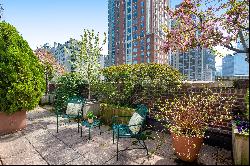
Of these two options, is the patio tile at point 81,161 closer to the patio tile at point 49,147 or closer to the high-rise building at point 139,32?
the patio tile at point 49,147

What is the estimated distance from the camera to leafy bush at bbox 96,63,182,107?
7647 millimetres

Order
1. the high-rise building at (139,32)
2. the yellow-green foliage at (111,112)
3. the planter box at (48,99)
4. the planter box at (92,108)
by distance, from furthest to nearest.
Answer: the high-rise building at (139,32)
the planter box at (48,99)
the planter box at (92,108)
the yellow-green foliage at (111,112)

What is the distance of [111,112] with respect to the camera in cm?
862

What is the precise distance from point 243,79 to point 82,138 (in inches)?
201

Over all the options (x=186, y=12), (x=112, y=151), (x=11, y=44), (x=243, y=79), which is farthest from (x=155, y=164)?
(x=11, y=44)

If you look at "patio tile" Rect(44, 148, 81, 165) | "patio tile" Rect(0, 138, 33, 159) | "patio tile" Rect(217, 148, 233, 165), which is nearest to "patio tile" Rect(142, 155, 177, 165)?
"patio tile" Rect(217, 148, 233, 165)

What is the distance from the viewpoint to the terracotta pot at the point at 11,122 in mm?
7152

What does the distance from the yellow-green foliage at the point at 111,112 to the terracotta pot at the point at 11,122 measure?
10.2ft

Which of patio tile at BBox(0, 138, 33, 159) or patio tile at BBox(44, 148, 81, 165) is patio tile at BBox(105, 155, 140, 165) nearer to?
patio tile at BBox(44, 148, 81, 165)

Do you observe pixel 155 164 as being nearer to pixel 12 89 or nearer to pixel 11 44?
pixel 12 89

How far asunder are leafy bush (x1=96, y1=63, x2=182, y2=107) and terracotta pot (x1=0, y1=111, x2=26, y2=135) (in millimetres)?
3560

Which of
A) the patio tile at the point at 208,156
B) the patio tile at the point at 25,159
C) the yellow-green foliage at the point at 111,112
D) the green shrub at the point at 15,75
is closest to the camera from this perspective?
the patio tile at the point at 25,159

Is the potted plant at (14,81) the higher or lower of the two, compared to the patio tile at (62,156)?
higher

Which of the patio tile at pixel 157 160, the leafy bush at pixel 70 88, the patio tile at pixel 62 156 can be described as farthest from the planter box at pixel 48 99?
the patio tile at pixel 157 160
